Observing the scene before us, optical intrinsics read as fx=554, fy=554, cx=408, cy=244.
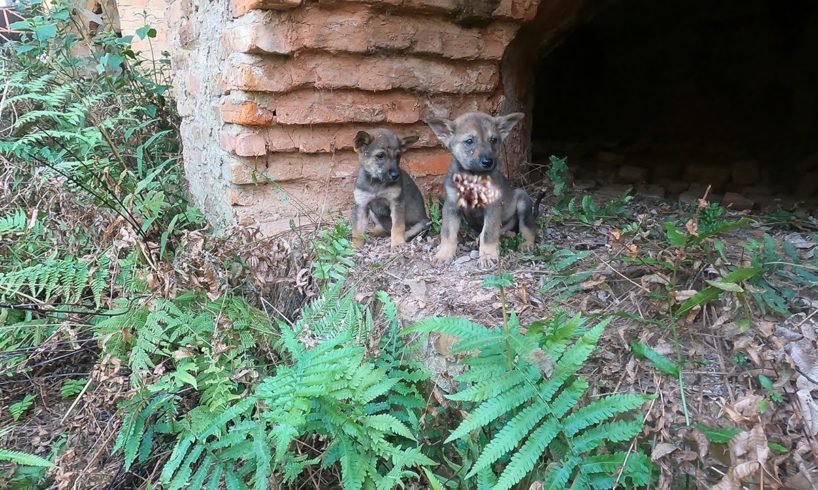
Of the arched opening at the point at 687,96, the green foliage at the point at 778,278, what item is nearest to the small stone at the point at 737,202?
the arched opening at the point at 687,96

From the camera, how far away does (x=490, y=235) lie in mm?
3795

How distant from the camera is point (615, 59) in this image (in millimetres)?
→ 10828

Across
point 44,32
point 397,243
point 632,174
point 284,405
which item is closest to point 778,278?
point 397,243

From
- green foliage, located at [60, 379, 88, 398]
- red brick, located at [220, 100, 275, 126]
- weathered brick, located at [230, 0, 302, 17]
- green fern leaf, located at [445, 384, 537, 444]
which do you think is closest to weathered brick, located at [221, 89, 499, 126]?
red brick, located at [220, 100, 275, 126]

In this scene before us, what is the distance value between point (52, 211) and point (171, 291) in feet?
5.90

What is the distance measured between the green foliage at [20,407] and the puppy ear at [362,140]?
9.01 ft

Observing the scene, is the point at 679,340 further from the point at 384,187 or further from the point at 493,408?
the point at 384,187

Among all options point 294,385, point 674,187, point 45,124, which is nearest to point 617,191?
point 674,187

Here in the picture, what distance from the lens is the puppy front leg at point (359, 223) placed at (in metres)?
4.26

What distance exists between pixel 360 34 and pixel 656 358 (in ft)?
10.2

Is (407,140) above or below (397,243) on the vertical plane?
above

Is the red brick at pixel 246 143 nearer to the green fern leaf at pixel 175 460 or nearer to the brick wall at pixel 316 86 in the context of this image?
the brick wall at pixel 316 86

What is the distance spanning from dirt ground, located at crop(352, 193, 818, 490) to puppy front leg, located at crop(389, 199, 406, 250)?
1.16ft

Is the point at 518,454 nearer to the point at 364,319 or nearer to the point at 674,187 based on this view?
the point at 364,319
